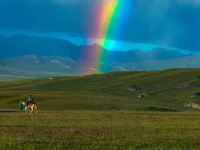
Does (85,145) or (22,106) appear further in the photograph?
(22,106)

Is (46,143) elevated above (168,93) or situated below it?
below

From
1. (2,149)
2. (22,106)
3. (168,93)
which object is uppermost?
(168,93)

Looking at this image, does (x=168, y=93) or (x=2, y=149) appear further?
(x=168, y=93)

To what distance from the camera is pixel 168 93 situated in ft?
646

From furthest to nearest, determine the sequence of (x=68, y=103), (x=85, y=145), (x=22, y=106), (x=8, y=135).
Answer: (x=68, y=103), (x=22, y=106), (x=8, y=135), (x=85, y=145)

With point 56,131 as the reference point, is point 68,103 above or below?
above

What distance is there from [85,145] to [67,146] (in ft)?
3.42

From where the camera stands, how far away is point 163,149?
27.5 m

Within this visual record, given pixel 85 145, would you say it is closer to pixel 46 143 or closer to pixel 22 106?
pixel 46 143

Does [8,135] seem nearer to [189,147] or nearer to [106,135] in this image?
[106,135]

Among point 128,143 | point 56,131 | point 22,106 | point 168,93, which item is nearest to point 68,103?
point 22,106

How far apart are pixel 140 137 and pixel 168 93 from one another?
541ft

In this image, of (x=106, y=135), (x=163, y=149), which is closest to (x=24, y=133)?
(x=106, y=135)

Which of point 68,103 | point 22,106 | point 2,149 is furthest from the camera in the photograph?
point 68,103
